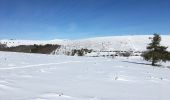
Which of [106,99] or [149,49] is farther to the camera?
[149,49]

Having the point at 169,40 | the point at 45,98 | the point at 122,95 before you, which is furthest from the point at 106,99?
the point at 169,40

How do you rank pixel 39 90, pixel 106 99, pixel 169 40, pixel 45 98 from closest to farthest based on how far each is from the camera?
pixel 45 98 < pixel 106 99 < pixel 39 90 < pixel 169 40

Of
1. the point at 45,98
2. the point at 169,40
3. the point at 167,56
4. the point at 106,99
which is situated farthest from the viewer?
the point at 169,40

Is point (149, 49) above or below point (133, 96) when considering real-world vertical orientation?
above

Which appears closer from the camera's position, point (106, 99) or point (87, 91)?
point (106, 99)

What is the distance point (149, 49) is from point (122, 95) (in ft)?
94.8

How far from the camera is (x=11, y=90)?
22.5 feet

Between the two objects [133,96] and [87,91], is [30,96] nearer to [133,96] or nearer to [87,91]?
[87,91]

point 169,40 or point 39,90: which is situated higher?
point 169,40

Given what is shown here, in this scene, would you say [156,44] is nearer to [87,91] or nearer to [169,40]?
[87,91]

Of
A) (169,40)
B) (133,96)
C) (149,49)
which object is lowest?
(133,96)

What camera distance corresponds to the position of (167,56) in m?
34.2

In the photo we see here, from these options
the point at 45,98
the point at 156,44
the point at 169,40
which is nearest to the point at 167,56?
the point at 156,44

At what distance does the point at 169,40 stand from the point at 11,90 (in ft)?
432
